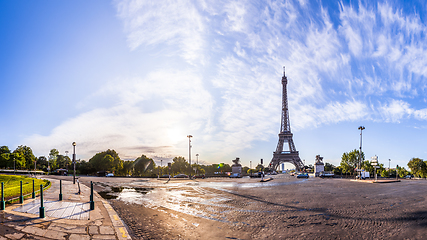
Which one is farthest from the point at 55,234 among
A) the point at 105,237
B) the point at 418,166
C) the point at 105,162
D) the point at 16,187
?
the point at 418,166

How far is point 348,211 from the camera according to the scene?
10.0 metres

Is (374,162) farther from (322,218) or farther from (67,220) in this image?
(67,220)

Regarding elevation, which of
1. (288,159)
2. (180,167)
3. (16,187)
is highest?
(16,187)

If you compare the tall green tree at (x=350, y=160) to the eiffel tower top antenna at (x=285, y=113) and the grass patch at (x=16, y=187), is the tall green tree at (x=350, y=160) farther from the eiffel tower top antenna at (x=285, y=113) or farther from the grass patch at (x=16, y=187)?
the grass patch at (x=16, y=187)

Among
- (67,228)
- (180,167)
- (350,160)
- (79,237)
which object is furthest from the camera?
(180,167)

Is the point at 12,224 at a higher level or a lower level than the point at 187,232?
higher

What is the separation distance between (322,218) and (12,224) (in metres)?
9.93

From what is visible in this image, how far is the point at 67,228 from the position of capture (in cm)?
680

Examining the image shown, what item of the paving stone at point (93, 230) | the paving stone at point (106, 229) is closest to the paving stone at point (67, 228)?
the paving stone at point (93, 230)

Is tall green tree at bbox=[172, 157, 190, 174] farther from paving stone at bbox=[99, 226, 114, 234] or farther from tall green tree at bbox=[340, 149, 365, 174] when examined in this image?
paving stone at bbox=[99, 226, 114, 234]

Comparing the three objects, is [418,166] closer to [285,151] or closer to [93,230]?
[285,151]

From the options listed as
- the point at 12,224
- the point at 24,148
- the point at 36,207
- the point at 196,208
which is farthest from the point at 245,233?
the point at 24,148

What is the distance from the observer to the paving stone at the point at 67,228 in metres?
6.63

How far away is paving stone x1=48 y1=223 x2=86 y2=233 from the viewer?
663cm
